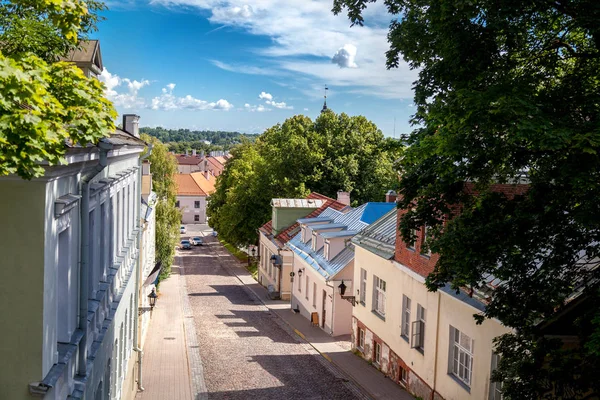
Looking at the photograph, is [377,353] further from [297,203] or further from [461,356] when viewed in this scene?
[297,203]

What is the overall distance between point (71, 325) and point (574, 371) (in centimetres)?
755

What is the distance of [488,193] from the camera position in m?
10.4

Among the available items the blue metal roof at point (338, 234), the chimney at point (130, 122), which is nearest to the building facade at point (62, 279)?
the chimney at point (130, 122)

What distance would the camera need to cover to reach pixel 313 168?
47812 mm

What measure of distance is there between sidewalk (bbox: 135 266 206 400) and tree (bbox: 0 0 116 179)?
49.8 ft

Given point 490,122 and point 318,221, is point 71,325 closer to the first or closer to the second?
point 490,122

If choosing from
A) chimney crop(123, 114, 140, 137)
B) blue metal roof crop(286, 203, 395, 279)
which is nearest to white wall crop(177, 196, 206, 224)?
blue metal roof crop(286, 203, 395, 279)

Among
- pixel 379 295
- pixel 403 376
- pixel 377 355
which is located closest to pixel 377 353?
pixel 377 355

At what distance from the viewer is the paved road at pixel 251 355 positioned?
19.9 meters

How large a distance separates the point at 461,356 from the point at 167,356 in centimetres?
1262

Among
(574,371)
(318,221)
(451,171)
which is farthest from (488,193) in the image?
(318,221)

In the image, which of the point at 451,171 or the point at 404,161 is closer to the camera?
the point at 451,171

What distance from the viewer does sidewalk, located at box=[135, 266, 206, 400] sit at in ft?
65.7

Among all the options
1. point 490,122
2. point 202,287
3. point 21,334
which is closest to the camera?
point 21,334
